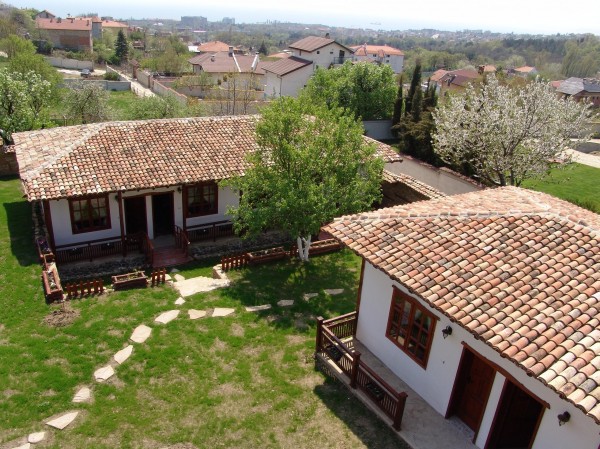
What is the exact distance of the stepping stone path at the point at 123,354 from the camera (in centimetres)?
1320

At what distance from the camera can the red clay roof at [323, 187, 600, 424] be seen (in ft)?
28.3

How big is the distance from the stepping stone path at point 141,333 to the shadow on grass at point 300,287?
10.2 feet

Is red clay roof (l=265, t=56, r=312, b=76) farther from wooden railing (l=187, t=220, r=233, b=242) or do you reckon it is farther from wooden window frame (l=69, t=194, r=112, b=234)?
wooden window frame (l=69, t=194, r=112, b=234)

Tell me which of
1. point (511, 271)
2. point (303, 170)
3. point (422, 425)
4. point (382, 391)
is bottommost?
point (422, 425)

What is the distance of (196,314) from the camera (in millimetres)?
15508

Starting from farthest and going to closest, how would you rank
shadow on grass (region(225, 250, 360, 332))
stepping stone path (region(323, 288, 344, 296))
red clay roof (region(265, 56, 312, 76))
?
red clay roof (region(265, 56, 312, 76)), stepping stone path (region(323, 288, 344, 296)), shadow on grass (region(225, 250, 360, 332))

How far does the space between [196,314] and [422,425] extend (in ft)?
24.9

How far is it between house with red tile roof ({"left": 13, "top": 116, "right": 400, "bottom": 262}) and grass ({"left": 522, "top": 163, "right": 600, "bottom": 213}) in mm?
18169

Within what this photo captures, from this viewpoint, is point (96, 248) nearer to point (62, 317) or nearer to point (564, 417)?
point (62, 317)

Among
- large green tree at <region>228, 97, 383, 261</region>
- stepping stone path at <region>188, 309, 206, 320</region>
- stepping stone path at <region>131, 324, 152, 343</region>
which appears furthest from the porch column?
stepping stone path at <region>131, 324, 152, 343</region>

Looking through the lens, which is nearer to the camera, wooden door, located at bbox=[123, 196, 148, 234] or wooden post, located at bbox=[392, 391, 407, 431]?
wooden post, located at bbox=[392, 391, 407, 431]

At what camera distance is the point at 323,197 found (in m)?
16.7

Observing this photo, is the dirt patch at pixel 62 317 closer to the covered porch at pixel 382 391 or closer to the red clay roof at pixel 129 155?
the red clay roof at pixel 129 155

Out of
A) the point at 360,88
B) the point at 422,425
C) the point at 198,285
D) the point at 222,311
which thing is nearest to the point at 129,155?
the point at 198,285
